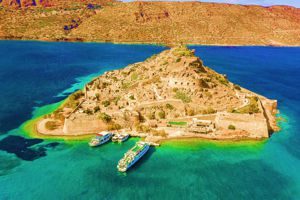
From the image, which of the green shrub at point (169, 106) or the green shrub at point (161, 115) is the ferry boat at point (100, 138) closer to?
the green shrub at point (161, 115)

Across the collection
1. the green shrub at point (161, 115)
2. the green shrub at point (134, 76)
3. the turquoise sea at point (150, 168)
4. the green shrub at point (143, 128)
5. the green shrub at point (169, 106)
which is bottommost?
the turquoise sea at point (150, 168)

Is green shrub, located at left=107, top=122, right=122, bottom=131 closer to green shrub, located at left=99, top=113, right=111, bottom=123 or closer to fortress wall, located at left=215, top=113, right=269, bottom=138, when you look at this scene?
green shrub, located at left=99, top=113, right=111, bottom=123

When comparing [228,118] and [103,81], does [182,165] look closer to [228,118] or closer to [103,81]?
[228,118]

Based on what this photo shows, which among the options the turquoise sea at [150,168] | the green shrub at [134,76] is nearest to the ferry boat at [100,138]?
the turquoise sea at [150,168]

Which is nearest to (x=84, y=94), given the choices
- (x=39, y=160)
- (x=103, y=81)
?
(x=103, y=81)

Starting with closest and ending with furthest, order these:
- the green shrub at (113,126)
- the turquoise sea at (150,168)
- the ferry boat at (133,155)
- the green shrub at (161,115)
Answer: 1. the turquoise sea at (150,168)
2. the ferry boat at (133,155)
3. the green shrub at (113,126)
4. the green shrub at (161,115)

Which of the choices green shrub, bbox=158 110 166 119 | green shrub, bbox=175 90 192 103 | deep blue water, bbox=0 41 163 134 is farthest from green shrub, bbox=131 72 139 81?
deep blue water, bbox=0 41 163 134
